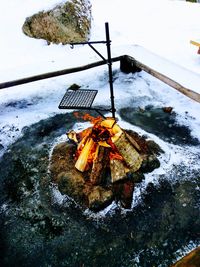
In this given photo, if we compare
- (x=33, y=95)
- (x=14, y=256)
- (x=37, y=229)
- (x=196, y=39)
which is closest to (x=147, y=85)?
(x=33, y=95)

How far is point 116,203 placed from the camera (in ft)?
11.9

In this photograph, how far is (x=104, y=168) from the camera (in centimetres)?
377

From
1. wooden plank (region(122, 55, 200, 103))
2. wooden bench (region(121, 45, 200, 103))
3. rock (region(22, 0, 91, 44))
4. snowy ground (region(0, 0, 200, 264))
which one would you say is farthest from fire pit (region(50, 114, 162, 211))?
rock (region(22, 0, 91, 44))

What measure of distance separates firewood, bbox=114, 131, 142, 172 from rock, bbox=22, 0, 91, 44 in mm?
4889

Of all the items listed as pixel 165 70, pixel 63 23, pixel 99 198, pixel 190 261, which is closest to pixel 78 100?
pixel 99 198

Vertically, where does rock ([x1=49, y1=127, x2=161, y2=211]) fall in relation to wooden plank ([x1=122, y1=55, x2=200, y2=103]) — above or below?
below

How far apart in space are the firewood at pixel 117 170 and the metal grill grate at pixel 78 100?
2.86 feet

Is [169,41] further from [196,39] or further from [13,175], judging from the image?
[13,175]

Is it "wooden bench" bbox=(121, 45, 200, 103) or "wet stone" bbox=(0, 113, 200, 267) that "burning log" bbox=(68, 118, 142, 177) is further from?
"wooden bench" bbox=(121, 45, 200, 103)

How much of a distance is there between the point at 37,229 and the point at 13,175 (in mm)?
1080

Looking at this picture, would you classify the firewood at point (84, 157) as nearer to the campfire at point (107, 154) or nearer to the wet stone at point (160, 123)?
the campfire at point (107, 154)

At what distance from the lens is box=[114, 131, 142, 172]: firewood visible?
12.5 ft

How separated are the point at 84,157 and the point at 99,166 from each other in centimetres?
25

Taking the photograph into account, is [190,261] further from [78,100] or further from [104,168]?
[78,100]
